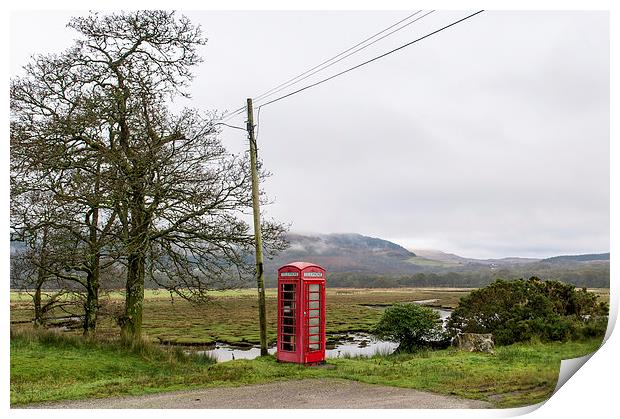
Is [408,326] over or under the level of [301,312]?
under

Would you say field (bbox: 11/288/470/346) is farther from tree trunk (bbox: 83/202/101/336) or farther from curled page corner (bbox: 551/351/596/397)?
curled page corner (bbox: 551/351/596/397)

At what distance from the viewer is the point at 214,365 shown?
10055 millimetres

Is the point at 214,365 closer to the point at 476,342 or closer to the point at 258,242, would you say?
the point at 258,242

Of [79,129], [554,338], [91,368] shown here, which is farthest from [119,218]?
[554,338]

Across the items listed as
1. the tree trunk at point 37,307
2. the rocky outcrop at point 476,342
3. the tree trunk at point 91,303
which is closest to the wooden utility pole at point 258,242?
the tree trunk at point 91,303

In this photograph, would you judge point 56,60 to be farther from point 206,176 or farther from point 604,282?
point 604,282

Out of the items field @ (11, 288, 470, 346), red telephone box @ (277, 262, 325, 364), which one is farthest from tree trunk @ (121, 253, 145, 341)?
red telephone box @ (277, 262, 325, 364)

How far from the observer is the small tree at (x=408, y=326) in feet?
38.5

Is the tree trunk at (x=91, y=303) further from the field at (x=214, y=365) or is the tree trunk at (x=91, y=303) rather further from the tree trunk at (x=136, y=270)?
the tree trunk at (x=136, y=270)

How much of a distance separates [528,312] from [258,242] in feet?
16.9

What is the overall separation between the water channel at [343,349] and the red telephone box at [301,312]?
3.70ft

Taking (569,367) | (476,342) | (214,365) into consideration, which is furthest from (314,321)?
(569,367)

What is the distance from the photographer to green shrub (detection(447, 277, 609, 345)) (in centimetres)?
1079

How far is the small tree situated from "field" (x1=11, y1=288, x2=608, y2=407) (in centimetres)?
71
